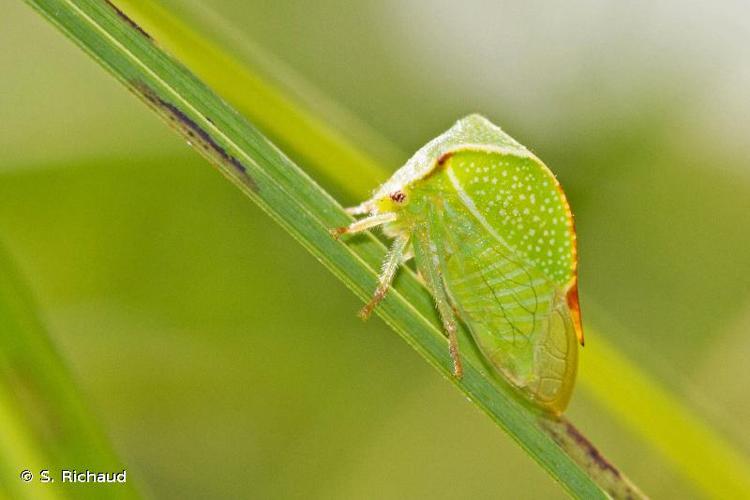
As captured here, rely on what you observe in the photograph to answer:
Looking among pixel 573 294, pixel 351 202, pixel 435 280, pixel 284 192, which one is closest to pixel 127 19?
pixel 284 192

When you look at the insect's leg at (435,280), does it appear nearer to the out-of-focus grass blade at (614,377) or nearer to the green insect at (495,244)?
the green insect at (495,244)

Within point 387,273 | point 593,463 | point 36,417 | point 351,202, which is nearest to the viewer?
point 36,417

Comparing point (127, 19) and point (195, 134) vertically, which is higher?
point (127, 19)

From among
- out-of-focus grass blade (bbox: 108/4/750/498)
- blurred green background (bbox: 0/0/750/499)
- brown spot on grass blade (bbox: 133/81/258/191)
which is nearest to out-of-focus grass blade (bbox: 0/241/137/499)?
brown spot on grass blade (bbox: 133/81/258/191)

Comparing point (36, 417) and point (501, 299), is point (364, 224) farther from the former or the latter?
point (36, 417)

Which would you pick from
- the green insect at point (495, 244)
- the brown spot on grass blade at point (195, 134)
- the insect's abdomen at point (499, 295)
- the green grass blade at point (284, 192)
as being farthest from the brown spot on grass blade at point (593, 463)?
the brown spot on grass blade at point (195, 134)

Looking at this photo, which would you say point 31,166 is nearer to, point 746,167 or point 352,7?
point 352,7
